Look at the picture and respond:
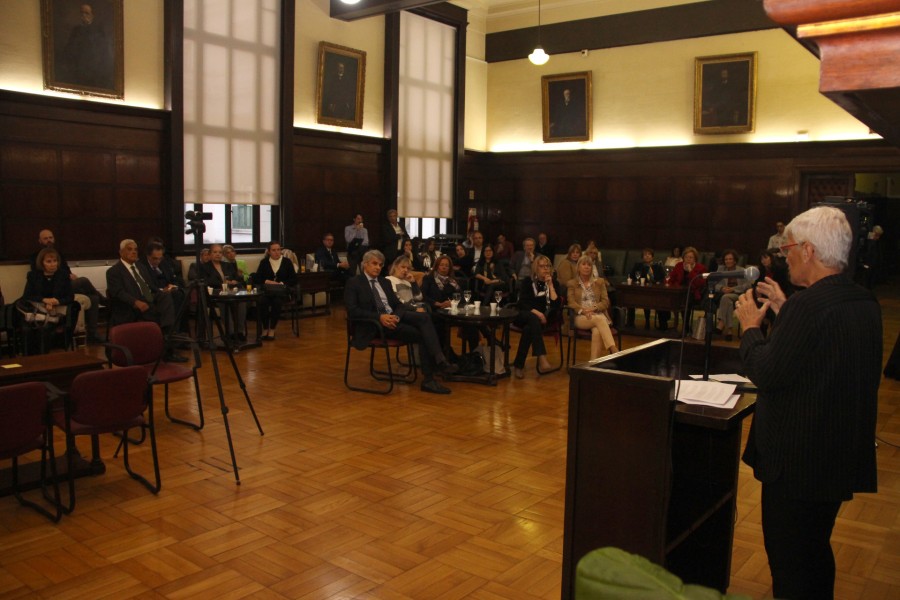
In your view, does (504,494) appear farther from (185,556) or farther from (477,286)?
(477,286)

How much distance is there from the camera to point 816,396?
2070mm

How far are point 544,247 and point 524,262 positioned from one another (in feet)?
9.21

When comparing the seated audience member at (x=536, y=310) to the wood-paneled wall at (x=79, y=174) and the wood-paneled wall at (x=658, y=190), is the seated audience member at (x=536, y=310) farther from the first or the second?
the wood-paneled wall at (x=658, y=190)

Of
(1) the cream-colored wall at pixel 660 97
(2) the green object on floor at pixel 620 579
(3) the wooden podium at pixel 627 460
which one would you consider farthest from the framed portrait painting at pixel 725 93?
(2) the green object on floor at pixel 620 579

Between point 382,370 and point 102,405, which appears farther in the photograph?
point 382,370

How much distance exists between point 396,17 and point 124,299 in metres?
7.58

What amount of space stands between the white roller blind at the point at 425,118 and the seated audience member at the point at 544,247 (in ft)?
5.96

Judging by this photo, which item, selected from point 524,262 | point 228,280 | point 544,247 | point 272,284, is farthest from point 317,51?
point 544,247

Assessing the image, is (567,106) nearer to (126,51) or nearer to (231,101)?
(231,101)

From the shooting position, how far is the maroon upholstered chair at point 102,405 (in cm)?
380

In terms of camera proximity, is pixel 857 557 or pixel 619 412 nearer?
pixel 619 412

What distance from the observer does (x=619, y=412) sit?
2.39 m

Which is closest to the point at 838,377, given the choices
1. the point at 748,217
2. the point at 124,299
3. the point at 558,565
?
the point at 558,565

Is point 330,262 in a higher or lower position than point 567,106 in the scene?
lower
